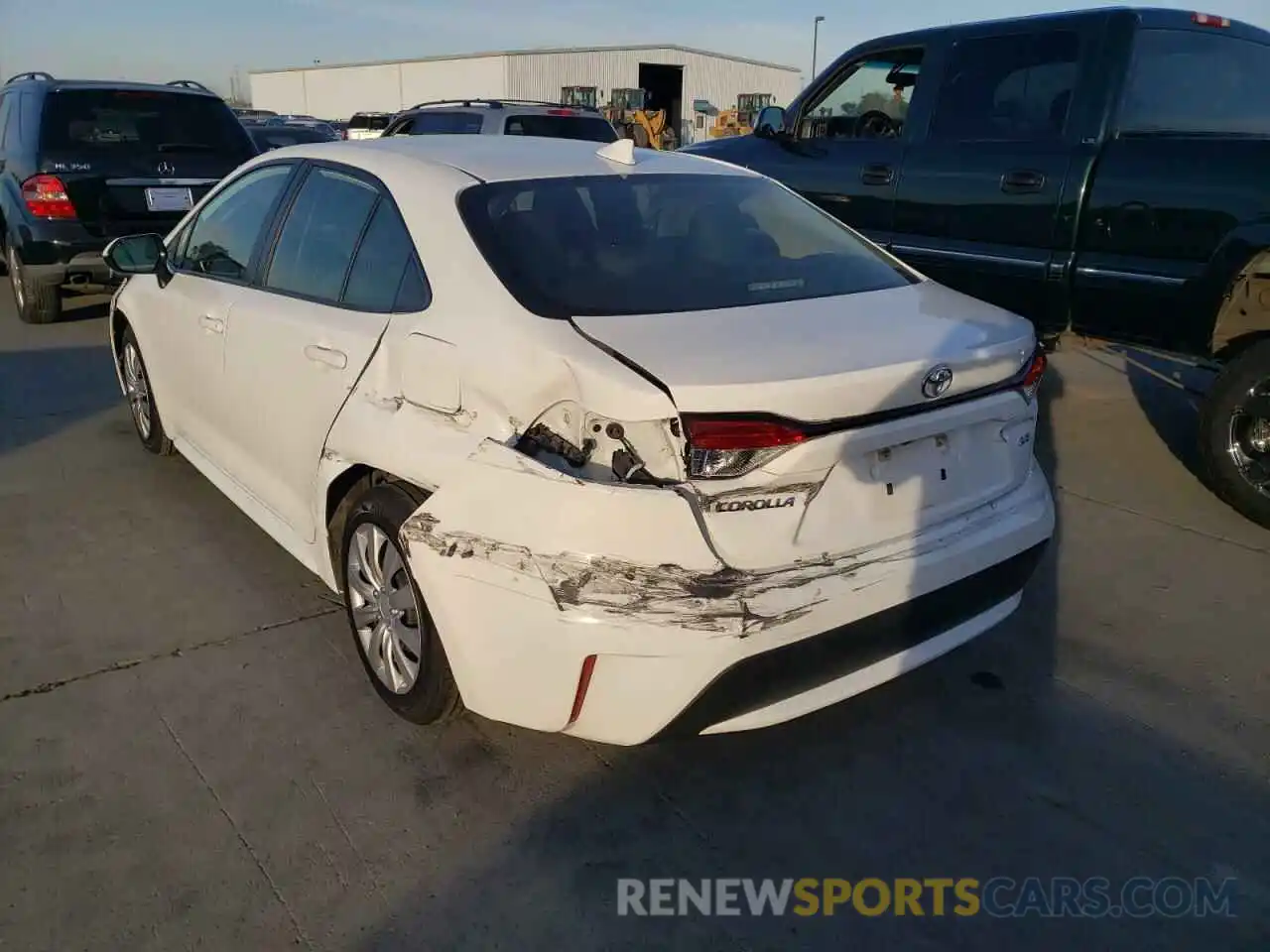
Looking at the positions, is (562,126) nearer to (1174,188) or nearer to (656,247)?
(1174,188)

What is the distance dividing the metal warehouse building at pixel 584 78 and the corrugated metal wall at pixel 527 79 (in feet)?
0.15

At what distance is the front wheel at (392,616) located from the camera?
270 cm

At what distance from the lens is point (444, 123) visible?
11344mm

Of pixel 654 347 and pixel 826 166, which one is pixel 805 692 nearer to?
pixel 654 347

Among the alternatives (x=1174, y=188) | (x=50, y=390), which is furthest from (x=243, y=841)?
(x=50, y=390)

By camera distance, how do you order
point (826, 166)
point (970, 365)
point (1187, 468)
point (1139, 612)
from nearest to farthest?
point (970, 365), point (1139, 612), point (1187, 468), point (826, 166)

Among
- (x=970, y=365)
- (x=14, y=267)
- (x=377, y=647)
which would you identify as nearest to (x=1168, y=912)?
(x=970, y=365)

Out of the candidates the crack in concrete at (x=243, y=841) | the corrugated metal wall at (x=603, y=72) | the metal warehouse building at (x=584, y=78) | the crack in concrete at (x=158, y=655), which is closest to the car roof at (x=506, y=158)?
the crack in concrete at (x=158, y=655)

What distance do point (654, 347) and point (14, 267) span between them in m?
7.89

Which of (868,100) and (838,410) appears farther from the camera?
(868,100)

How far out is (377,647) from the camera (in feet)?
9.87

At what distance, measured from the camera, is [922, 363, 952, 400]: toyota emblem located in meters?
2.50

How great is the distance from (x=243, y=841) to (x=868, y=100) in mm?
5552

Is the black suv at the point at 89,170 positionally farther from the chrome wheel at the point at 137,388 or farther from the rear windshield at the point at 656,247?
the rear windshield at the point at 656,247
